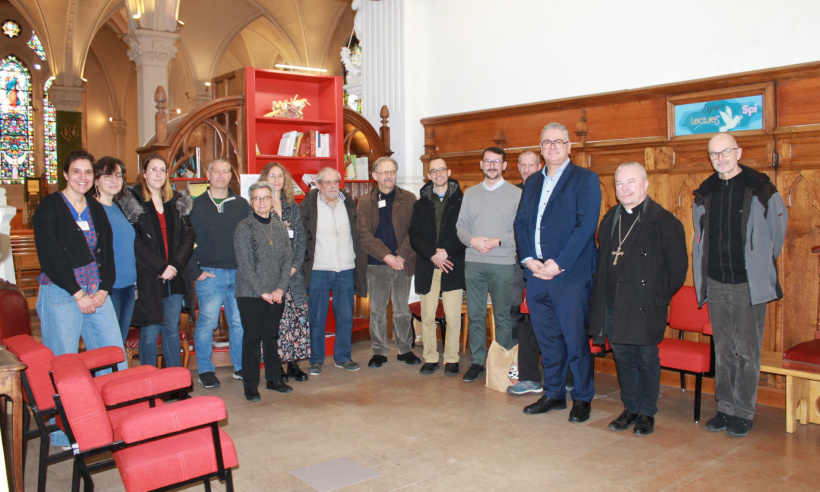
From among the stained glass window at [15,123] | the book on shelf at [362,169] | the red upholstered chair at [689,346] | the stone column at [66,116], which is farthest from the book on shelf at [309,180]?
the stained glass window at [15,123]

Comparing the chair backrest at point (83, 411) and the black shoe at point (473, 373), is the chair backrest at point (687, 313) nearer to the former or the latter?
the black shoe at point (473, 373)

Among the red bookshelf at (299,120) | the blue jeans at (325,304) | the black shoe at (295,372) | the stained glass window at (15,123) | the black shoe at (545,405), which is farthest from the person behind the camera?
the stained glass window at (15,123)

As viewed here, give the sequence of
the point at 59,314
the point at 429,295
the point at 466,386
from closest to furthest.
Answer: the point at 59,314, the point at 466,386, the point at 429,295

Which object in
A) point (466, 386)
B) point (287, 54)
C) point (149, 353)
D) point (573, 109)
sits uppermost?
point (287, 54)

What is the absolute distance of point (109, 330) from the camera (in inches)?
146

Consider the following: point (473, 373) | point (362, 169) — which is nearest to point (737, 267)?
point (473, 373)

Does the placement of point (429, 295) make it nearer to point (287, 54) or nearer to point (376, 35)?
point (376, 35)

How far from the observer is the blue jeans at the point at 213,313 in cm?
473

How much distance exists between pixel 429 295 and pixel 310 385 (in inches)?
45.9

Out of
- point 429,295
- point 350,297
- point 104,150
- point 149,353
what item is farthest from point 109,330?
point 104,150

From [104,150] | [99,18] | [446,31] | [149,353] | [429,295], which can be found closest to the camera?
[149,353]

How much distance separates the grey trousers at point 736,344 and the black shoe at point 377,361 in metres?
2.57

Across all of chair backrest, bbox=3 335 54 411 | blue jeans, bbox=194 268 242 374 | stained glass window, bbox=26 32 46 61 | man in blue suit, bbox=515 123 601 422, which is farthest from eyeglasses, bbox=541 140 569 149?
stained glass window, bbox=26 32 46 61

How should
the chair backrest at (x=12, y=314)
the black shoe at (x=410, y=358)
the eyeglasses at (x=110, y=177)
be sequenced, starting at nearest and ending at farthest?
the chair backrest at (x=12, y=314), the eyeglasses at (x=110, y=177), the black shoe at (x=410, y=358)
